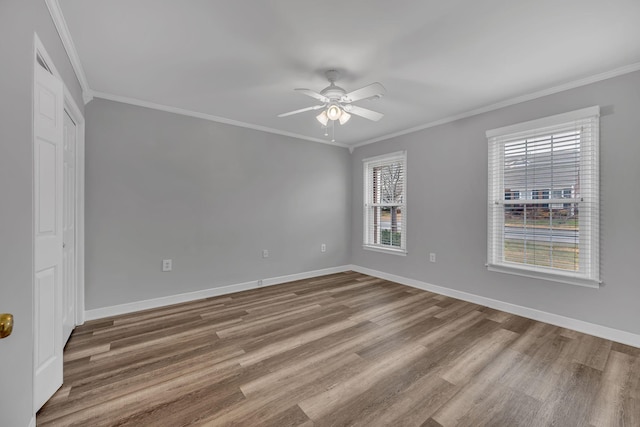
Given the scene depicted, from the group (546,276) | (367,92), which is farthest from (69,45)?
(546,276)

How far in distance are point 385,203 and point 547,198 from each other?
2.26 m

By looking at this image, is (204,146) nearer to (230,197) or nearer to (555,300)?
(230,197)

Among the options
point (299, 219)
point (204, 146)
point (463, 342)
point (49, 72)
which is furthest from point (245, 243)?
point (463, 342)

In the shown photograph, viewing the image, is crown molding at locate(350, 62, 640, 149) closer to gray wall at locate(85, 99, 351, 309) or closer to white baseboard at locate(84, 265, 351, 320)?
gray wall at locate(85, 99, 351, 309)

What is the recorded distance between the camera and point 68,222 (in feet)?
7.89

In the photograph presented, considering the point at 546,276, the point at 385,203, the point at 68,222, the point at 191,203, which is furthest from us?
the point at 385,203

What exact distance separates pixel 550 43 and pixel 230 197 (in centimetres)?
368

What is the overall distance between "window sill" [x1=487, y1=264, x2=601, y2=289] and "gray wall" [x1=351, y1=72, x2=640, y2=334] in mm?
50

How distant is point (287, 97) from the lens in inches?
119

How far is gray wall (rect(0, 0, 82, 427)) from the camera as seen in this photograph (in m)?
1.20

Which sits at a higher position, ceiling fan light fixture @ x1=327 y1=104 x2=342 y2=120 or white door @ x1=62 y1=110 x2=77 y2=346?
ceiling fan light fixture @ x1=327 y1=104 x2=342 y2=120
